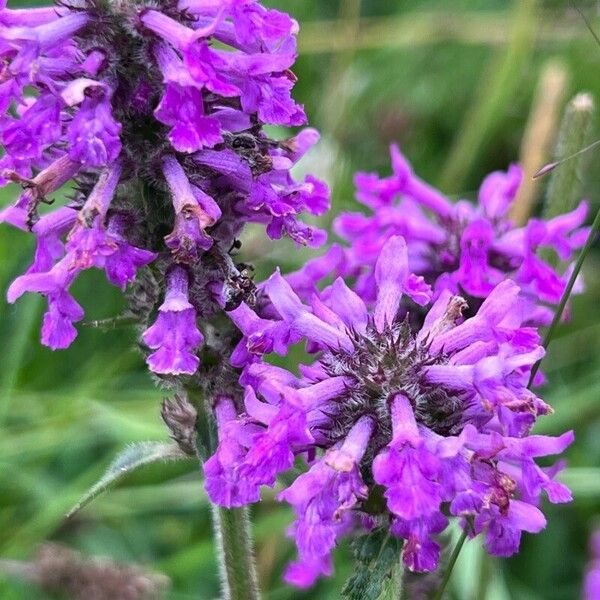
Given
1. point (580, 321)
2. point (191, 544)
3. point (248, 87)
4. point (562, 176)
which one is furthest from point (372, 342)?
point (580, 321)

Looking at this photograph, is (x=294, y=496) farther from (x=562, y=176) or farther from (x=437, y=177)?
(x=437, y=177)

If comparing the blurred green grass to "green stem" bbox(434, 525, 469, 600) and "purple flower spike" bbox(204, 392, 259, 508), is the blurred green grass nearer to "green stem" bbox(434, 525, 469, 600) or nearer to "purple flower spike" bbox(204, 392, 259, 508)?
"green stem" bbox(434, 525, 469, 600)

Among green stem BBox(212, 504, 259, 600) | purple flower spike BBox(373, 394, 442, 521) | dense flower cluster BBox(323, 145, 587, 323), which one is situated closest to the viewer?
purple flower spike BBox(373, 394, 442, 521)

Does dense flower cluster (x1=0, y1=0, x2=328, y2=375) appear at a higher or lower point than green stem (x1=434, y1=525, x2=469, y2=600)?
higher

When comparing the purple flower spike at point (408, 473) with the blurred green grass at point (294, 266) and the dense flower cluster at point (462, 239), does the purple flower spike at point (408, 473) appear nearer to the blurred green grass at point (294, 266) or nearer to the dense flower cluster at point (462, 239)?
the dense flower cluster at point (462, 239)

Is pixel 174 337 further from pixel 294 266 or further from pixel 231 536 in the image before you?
pixel 294 266

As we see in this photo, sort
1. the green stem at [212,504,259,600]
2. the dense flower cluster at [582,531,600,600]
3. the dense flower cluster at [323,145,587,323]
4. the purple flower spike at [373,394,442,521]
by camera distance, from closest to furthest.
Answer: the purple flower spike at [373,394,442,521], the green stem at [212,504,259,600], the dense flower cluster at [323,145,587,323], the dense flower cluster at [582,531,600,600]

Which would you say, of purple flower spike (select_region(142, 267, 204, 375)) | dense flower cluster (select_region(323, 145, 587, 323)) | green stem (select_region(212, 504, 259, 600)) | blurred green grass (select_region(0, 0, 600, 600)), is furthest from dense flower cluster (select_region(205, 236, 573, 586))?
blurred green grass (select_region(0, 0, 600, 600))
